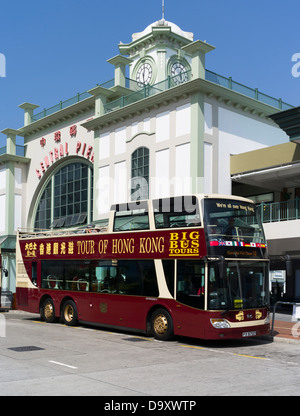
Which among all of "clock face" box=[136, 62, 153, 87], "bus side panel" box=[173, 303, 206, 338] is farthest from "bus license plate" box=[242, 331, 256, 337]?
"clock face" box=[136, 62, 153, 87]

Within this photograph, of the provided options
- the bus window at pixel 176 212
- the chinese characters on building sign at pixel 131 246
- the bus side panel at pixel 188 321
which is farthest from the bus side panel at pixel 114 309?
the bus window at pixel 176 212

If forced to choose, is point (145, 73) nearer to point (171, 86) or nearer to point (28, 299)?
point (171, 86)

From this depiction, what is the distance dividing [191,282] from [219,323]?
1.34 m

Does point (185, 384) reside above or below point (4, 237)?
below

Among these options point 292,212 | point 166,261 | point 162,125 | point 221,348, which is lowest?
point 221,348

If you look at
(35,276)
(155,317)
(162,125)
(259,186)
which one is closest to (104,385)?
(155,317)

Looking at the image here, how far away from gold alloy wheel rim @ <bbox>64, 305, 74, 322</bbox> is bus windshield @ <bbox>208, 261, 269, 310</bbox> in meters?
7.12

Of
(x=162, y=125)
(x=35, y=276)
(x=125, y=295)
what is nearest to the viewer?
(x=125, y=295)

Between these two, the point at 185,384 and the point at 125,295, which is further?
the point at 125,295

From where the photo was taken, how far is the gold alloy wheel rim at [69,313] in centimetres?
1896

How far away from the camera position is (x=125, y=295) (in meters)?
16.3

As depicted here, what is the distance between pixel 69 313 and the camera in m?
19.1

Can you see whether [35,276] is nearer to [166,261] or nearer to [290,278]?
[166,261]

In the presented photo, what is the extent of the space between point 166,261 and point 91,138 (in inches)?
675
